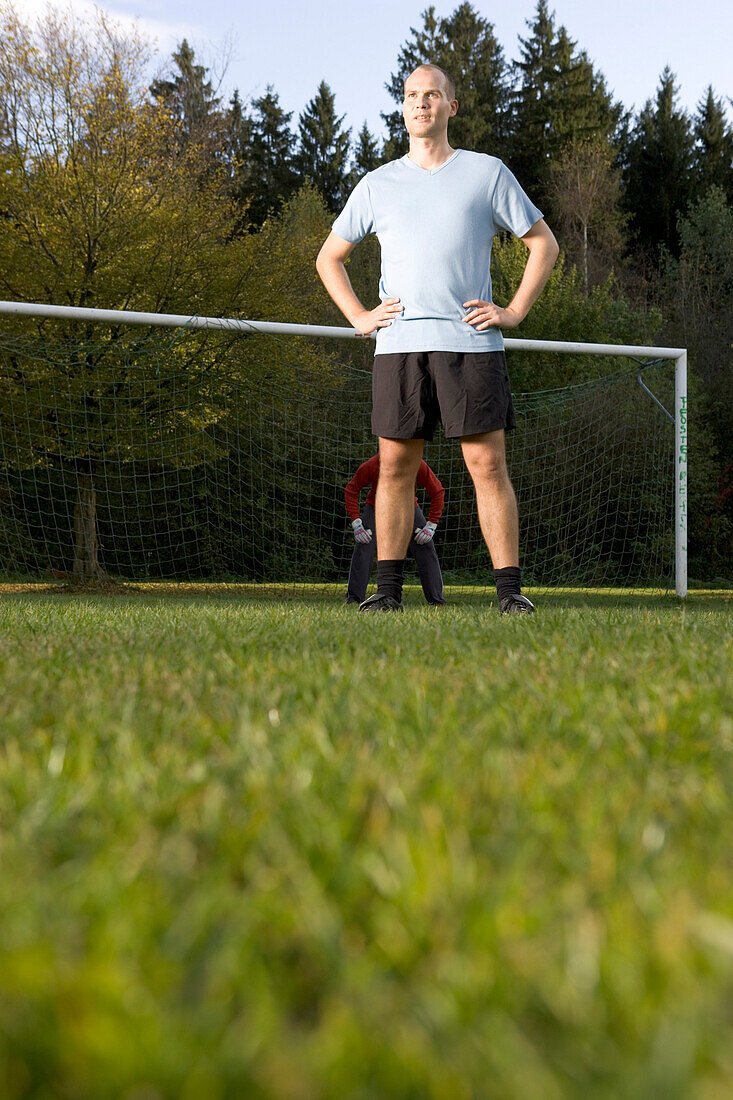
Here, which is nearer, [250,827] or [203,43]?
[250,827]

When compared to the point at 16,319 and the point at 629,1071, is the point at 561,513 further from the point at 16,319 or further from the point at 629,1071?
the point at 629,1071

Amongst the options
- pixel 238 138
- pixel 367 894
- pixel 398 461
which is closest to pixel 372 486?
pixel 398 461

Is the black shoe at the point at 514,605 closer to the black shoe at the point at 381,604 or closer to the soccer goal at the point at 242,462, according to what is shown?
the black shoe at the point at 381,604

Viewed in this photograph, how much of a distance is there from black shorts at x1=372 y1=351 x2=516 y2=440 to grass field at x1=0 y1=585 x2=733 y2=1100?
101 inches

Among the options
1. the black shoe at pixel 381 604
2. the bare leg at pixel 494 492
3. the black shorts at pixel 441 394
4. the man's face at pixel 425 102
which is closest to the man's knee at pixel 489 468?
the bare leg at pixel 494 492

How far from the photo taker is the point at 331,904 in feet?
2.89

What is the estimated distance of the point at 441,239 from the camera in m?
4.65

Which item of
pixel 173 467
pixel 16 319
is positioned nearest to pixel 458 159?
pixel 173 467

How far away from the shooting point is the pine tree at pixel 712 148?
40312 millimetres

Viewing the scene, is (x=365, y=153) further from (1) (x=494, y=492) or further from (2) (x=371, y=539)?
(1) (x=494, y=492)

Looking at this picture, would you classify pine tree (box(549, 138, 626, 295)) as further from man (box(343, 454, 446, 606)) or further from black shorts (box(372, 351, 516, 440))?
black shorts (box(372, 351, 516, 440))

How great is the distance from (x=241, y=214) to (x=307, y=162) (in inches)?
941

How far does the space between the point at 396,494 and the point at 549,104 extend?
129 ft

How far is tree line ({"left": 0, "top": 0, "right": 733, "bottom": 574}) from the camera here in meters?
14.1
